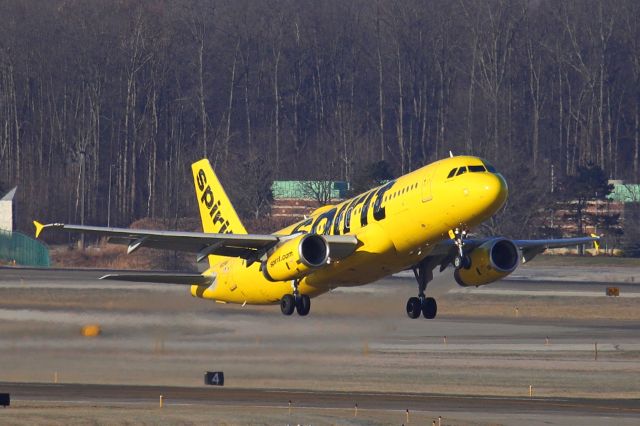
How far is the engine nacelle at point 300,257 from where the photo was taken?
208 ft

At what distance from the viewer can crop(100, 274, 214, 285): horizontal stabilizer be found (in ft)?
228

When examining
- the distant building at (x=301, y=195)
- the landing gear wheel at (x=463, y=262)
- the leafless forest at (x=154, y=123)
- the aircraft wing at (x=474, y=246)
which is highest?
the leafless forest at (x=154, y=123)

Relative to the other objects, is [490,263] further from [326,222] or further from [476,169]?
[326,222]

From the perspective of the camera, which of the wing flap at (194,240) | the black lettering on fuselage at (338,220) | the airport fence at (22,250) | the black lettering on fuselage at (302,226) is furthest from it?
the airport fence at (22,250)

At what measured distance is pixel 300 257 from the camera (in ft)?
208

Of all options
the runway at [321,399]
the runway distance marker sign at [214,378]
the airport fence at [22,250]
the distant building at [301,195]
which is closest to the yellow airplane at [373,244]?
the runway at [321,399]

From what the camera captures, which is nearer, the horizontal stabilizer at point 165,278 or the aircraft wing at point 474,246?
the aircraft wing at point 474,246

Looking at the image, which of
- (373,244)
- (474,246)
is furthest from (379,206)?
(474,246)

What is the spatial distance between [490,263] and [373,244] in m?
5.96

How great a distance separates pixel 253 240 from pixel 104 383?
27.4 metres

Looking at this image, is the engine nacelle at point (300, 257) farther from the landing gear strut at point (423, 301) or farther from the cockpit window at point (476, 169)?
the cockpit window at point (476, 169)

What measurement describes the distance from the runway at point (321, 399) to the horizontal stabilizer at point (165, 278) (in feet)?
36.8

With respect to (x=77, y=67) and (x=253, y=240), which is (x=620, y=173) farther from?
(x=253, y=240)

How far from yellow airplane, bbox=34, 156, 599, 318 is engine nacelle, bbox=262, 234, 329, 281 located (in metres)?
0.04
